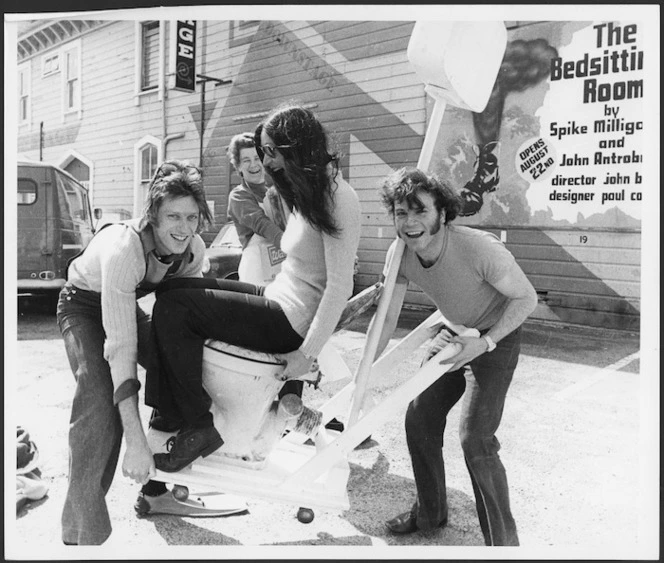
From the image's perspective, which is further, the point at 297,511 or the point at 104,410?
the point at 297,511

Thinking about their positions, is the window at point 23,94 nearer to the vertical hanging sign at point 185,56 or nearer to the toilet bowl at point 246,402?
the vertical hanging sign at point 185,56

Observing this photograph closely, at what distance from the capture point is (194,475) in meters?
1.74

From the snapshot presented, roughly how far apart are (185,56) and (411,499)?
2.56m

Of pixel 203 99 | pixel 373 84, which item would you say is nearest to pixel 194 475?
pixel 203 99

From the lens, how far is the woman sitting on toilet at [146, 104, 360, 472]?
64.1 inches

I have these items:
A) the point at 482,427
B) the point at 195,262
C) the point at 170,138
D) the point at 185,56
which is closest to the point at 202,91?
the point at 170,138

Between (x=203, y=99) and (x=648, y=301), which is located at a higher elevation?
(x=203, y=99)

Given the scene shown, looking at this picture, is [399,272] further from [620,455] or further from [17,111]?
[17,111]

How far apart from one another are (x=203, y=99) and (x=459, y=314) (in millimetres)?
3314

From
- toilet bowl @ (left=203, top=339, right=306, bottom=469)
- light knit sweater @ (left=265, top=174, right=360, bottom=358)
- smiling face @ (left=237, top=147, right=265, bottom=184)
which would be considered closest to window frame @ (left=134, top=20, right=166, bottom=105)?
smiling face @ (left=237, top=147, right=265, bottom=184)

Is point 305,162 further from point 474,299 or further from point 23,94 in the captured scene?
point 23,94

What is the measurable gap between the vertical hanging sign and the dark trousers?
4.07 feet

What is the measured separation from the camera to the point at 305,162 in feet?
5.35

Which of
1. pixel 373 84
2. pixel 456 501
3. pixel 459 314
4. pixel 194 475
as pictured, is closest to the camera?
pixel 194 475
